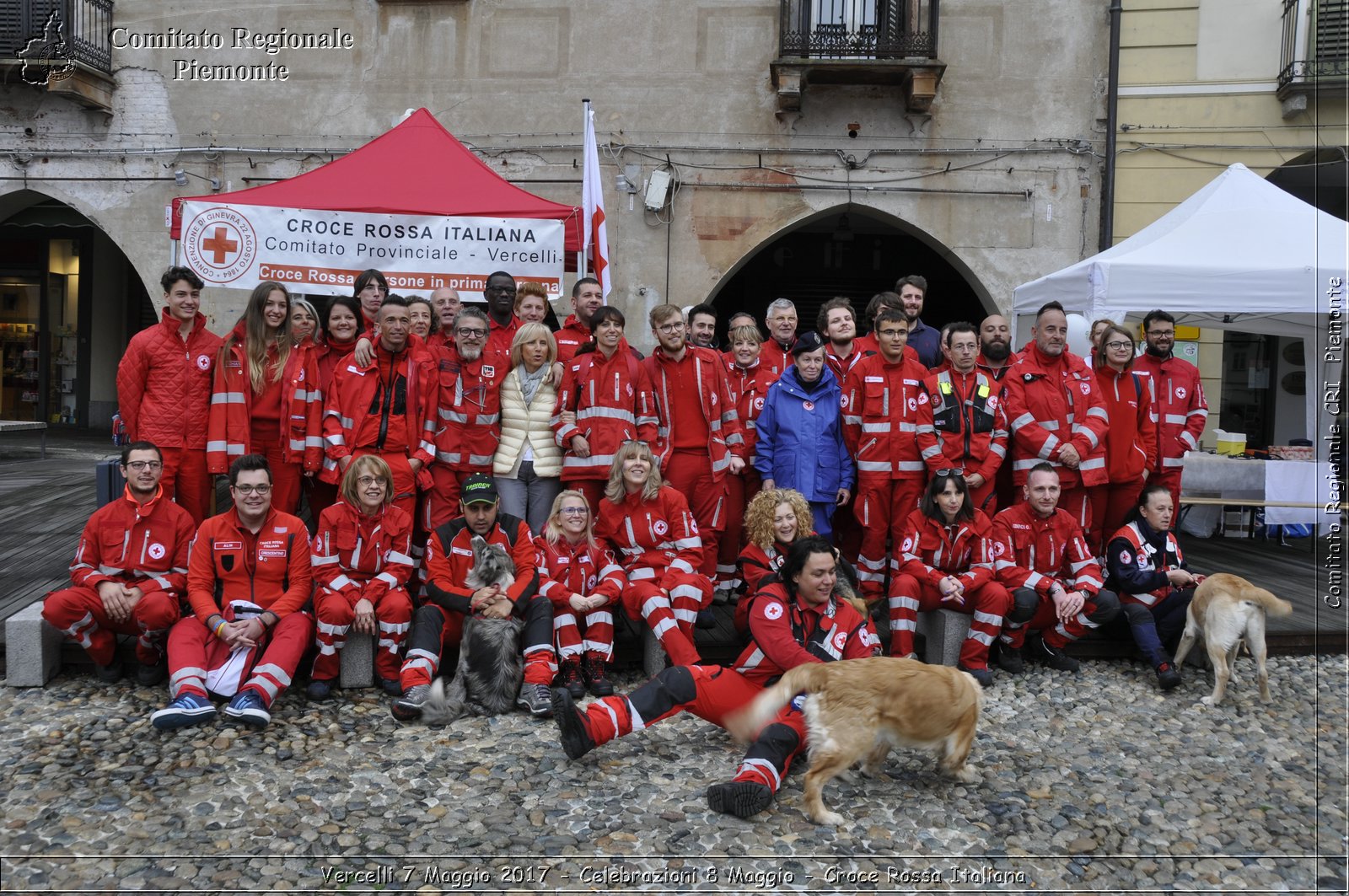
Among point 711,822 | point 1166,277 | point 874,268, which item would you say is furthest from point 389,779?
point 874,268

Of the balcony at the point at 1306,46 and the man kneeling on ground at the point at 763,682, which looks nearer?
the man kneeling on ground at the point at 763,682

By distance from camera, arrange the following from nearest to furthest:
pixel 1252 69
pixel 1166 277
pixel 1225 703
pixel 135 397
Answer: pixel 1225 703
pixel 135 397
pixel 1166 277
pixel 1252 69

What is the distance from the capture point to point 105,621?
5250 mm

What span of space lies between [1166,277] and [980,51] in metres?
5.66

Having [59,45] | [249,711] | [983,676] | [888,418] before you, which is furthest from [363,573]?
[59,45]

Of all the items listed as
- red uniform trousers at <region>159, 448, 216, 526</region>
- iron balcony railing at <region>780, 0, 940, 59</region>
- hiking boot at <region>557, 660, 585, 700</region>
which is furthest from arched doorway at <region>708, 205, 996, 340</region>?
hiking boot at <region>557, 660, 585, 700</region>

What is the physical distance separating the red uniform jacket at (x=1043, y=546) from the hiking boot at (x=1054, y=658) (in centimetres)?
43

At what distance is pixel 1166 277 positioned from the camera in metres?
8.27

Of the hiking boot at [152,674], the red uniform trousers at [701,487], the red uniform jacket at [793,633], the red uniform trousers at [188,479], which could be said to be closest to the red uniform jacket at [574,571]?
the red uniform trousers at [701,487]

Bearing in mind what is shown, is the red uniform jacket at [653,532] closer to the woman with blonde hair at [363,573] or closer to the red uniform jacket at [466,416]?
the red uniform jacket at [466,416]

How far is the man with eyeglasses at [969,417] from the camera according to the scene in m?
6.32

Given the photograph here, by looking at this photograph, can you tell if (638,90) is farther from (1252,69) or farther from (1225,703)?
(1225,703)

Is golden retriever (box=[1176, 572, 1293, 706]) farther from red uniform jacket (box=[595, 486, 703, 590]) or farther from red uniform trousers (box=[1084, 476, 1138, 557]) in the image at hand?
red uniform jacket (box=[595, 486, 703, 590])

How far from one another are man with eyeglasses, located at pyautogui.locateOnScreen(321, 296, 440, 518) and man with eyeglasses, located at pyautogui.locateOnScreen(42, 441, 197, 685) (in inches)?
36.9
